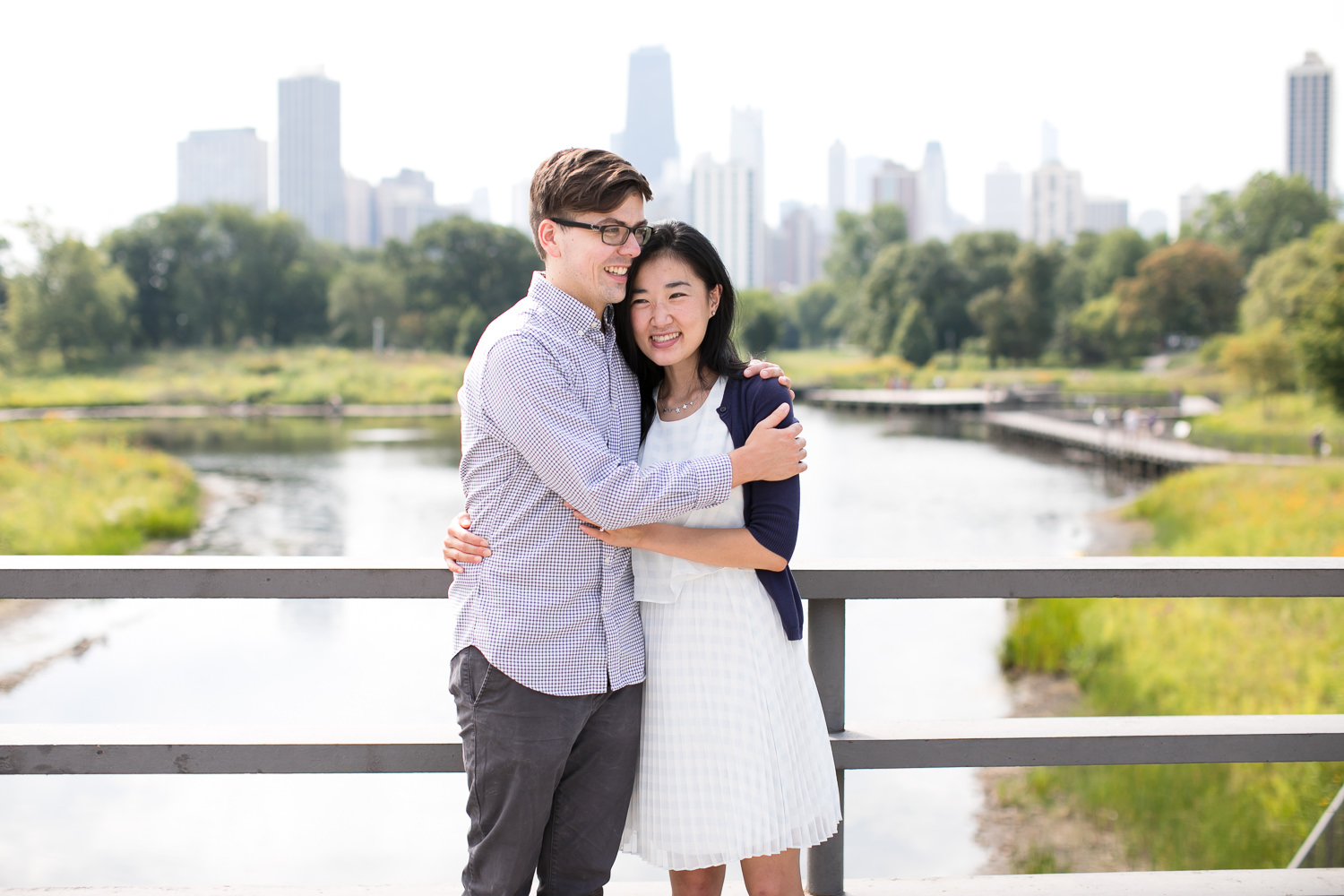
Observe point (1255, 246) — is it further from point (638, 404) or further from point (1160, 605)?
point (638, 404)

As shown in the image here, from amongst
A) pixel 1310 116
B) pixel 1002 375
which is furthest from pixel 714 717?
pixel 1310 116

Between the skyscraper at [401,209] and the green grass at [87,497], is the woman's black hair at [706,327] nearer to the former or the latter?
the green grass at [87,497]

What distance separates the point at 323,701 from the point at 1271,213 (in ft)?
284

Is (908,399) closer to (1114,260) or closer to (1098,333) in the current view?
(1098,333)

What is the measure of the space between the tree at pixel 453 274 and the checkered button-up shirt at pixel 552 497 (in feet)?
232

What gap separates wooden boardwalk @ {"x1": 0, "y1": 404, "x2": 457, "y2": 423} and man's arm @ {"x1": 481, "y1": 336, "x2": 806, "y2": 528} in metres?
52.0

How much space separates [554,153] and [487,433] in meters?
0.50

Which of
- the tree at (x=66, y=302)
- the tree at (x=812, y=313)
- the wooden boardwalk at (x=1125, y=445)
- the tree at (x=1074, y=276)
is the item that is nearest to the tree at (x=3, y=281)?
the tree at (x=66, y=302)

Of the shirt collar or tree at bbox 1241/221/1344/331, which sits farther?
tree at bbox 1241/221/1344/331

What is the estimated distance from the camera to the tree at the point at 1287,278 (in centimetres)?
4447

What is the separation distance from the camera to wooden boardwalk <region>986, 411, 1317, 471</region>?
2714cm

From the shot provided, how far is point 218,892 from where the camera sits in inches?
88.7

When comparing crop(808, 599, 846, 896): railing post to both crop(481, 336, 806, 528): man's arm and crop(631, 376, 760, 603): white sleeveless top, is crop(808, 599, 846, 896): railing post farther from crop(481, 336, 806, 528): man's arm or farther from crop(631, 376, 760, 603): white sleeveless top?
crop(481, 336, 806, 528): man's arm

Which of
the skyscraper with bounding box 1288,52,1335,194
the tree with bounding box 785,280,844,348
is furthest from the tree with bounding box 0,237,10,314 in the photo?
the skyscraper with bounding box 1288,52,1335,194
